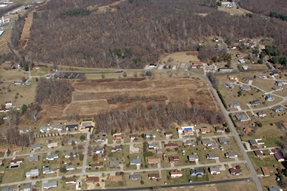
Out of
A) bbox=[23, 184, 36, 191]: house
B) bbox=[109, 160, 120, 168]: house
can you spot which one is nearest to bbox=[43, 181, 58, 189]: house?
bbox=[23, 184, 36, 191]: house

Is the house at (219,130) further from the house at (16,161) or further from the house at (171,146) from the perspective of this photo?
the house at (16,161)

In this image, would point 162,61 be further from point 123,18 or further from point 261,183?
point 261,183

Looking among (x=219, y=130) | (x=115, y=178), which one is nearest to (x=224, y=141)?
(x=219, y=130)

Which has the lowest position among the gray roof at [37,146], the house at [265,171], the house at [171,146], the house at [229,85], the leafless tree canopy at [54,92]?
the house at [229,85]

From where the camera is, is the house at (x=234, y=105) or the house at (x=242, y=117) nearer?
the house at (x=242, y=117)

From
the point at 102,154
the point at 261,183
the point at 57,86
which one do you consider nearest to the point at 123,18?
the point at 57,86

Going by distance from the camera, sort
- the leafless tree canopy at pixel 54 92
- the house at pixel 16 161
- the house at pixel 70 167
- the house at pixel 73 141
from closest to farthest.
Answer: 1. the house at pixel 70 167
2. the house at pixel 16 161
3. the house at pixel 73 141
4. the leafless tree canopy at pixel 54 92

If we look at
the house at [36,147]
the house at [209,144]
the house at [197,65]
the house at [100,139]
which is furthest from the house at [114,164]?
the house at [197,65]
